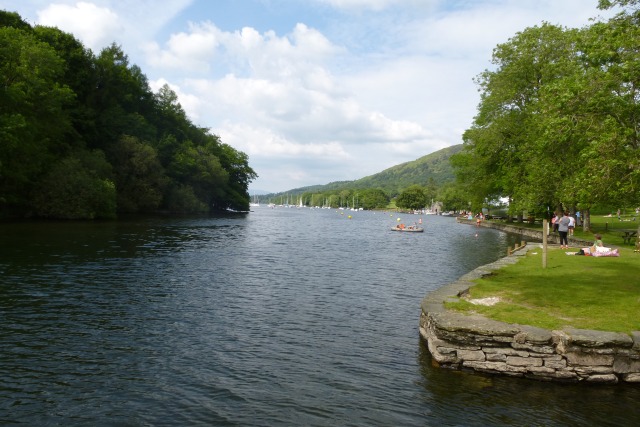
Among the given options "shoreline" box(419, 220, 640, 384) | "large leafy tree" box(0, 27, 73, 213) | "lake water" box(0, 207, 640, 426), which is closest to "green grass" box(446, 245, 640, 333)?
"shoreline" box(419, 220, 640, 384)

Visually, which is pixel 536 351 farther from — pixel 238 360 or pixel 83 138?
pixel 83 138

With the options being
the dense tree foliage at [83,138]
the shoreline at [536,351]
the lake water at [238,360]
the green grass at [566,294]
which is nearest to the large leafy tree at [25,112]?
the dense tree foliage at [83,138]

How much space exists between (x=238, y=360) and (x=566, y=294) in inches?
469

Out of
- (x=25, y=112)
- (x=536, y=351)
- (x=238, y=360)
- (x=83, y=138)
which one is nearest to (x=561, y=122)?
(x=536, y=351)

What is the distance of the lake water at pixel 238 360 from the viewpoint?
8.94 metres

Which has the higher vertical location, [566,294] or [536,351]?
[566,294]

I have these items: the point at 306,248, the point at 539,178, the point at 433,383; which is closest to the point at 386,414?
the point at 433,383

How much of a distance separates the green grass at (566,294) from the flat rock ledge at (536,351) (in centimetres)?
69

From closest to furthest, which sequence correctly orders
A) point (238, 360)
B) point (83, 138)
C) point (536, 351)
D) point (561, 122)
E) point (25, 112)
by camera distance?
point (536, 351), point (238, 360), point (561, 122), point (25, 112), point (83, 138)

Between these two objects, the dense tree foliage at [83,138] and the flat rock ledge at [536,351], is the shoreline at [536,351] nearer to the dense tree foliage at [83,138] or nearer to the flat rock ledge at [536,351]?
the flat rock ledge at [536,351]

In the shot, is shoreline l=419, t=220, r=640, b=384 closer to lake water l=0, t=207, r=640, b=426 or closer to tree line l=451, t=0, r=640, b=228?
lake water l=0, t=207, r=640, b=426

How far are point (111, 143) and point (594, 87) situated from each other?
266ft

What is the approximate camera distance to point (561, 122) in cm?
1545

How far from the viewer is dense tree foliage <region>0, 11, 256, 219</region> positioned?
166ft
